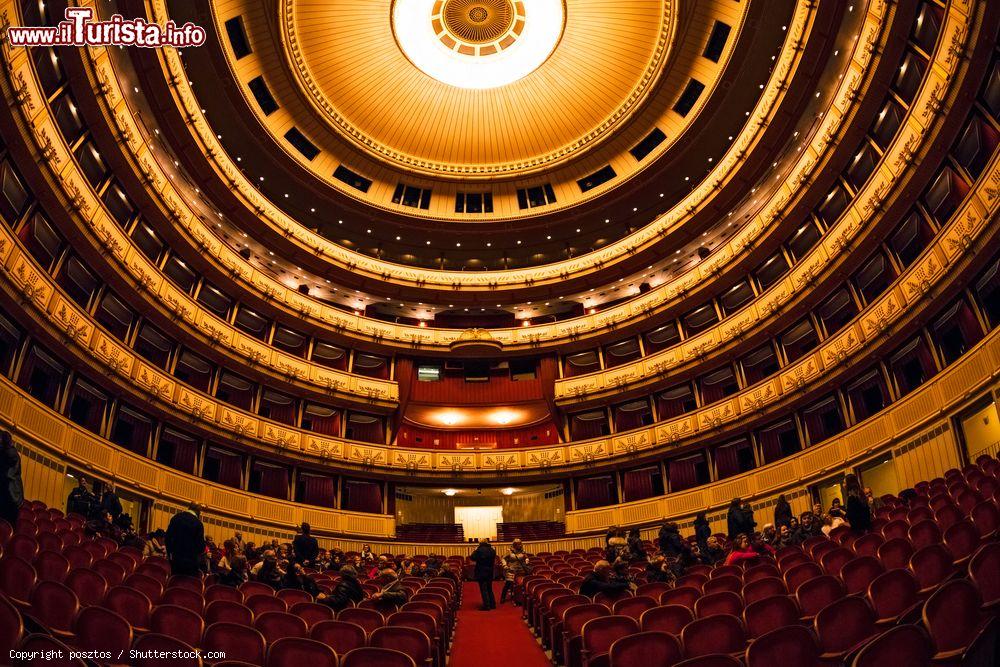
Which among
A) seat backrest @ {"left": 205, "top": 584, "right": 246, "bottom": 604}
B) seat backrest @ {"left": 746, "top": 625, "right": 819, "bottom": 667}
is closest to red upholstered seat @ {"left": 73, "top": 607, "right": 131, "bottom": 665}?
seat backrest @ {"left": 205, "top": 584, "right": 246, "bottom": 604}

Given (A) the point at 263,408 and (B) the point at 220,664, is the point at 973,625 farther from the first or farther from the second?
(A) the point at 263,408

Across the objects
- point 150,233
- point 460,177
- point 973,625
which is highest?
point 460,177

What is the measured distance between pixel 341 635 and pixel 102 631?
1475mm

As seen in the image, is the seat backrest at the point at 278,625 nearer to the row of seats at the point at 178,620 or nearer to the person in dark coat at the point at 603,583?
the row of seats at the point at 178,620

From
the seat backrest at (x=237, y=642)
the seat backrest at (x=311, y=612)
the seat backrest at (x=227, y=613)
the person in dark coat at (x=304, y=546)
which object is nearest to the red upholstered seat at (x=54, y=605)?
the seat backrest at (x=237, y=642)

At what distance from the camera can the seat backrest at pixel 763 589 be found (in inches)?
214

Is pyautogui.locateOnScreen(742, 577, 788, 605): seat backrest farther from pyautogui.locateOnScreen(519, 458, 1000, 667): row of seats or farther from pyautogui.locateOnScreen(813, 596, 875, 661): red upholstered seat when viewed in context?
pyautogui.locateOnScreen(813, 596, 875, 661): red upholstered seat

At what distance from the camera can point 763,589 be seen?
216 inches

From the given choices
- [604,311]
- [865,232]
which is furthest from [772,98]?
[604,311]

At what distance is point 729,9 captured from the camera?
18609mm

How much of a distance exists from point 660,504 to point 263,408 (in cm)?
1239

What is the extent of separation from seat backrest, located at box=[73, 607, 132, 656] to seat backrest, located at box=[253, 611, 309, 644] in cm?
105

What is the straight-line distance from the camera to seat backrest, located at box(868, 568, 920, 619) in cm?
418

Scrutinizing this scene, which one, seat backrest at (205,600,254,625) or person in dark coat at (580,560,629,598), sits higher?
person in dark coat at (580,560,629,598)
